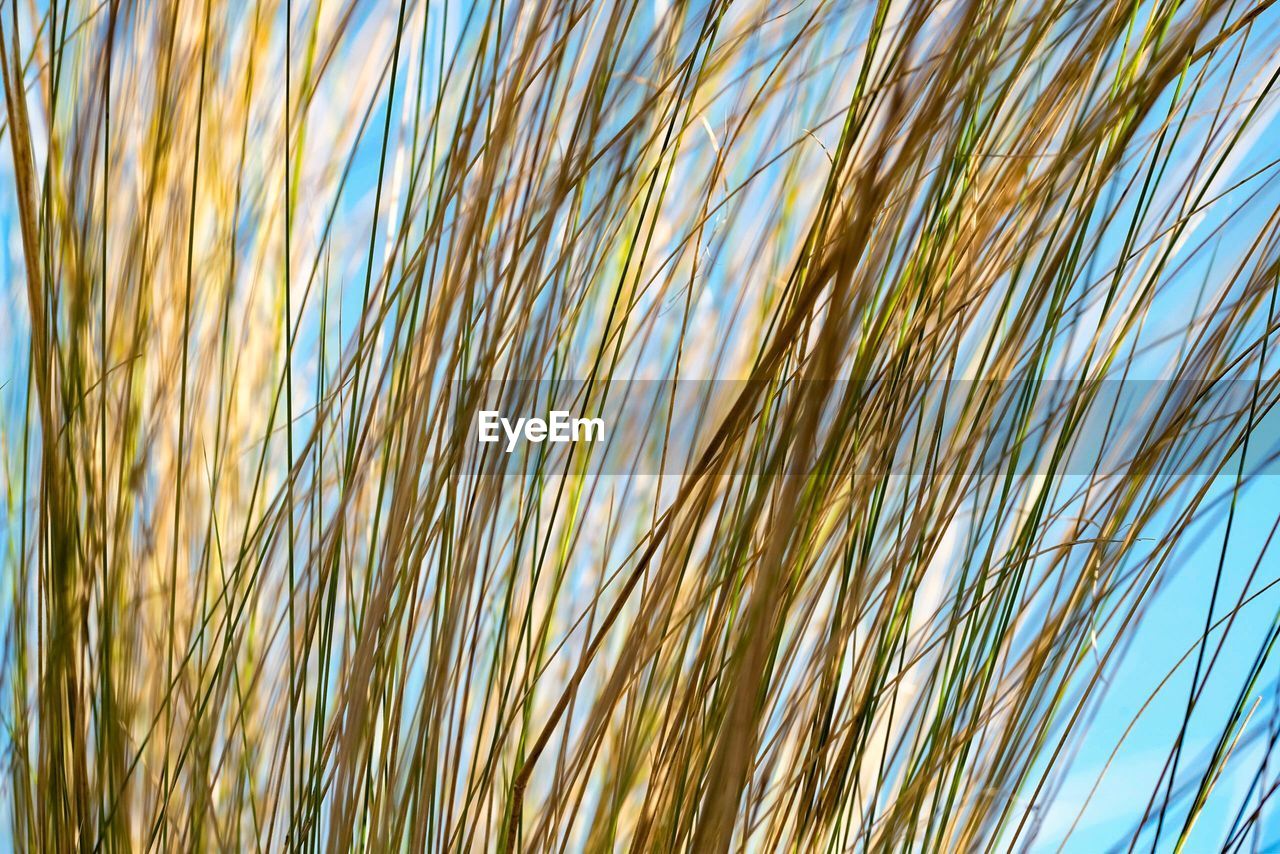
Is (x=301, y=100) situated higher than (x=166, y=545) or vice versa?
(x=301, y=100)

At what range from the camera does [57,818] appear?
0.70m

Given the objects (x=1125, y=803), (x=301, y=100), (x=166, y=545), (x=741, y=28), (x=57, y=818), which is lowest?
(x=1125, y=803)

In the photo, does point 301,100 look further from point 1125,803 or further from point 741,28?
point 1125,803

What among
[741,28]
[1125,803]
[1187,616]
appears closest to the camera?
[741,28]

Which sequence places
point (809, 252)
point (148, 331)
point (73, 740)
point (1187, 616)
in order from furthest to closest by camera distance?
point (1187, 616) → point (148, 331) → point (73, 740) → point (809, 252)

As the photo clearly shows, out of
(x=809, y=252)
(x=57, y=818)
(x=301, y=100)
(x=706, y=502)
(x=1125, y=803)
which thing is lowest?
(x=1125, y=803)

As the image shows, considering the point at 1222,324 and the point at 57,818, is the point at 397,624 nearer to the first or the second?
the point at 57,818

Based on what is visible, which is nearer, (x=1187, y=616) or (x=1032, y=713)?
(x=1032, y=713)

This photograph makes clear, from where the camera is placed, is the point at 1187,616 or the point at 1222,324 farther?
the point at 1187,616

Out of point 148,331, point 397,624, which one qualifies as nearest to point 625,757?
point 397,624

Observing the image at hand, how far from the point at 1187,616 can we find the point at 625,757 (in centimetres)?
121

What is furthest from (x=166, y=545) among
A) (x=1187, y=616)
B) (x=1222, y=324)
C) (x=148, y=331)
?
(x=1187, y=616)

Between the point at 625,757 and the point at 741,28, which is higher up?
the point at 741,28

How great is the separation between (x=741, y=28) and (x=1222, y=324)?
0.43m
